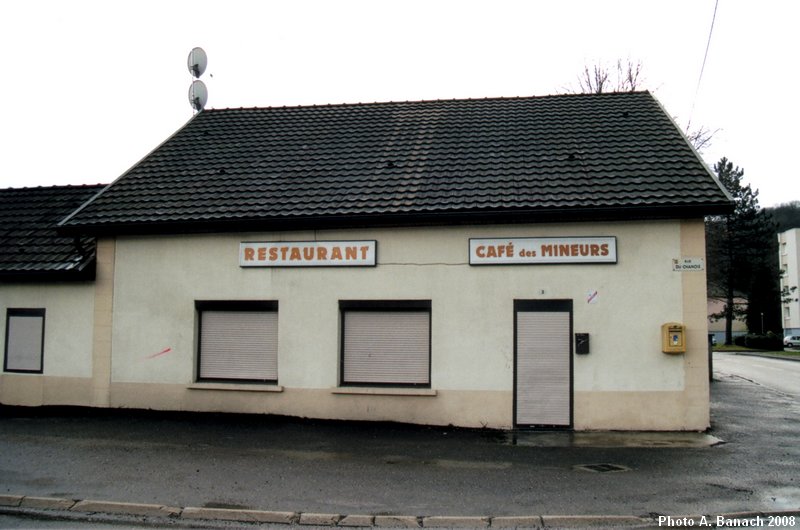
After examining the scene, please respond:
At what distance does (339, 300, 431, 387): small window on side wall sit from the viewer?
12.2 metres

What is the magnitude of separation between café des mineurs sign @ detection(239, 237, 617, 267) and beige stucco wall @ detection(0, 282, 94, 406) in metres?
3.53

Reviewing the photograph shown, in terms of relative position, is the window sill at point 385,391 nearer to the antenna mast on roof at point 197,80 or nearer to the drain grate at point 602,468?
the drain grate at point 602,468

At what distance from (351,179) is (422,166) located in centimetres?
141

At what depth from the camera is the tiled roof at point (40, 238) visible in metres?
13.7

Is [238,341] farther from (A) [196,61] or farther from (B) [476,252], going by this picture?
(A) [196,61]

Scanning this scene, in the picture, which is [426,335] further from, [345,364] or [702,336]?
[702,336]

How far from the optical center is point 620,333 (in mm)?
11594

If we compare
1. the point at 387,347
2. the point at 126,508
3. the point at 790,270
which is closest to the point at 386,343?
the point at 387,347

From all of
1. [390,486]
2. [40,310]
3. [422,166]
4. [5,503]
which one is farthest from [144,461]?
[422,166]

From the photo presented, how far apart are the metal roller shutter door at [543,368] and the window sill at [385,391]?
1.52 meters

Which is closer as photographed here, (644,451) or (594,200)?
(644,451)

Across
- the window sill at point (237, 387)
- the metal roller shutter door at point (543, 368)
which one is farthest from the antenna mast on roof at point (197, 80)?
the metal roller shutter door at point (543, 368)

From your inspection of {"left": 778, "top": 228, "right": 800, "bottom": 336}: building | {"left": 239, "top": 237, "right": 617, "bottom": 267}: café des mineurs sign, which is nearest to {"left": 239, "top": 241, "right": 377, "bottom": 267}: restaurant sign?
{"left": 239, "top": 237, "right": 617, "bottom": 267}: café des mineurs sign

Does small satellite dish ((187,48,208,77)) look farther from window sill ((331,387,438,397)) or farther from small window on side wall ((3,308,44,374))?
window sill ((331,387,438,397))
